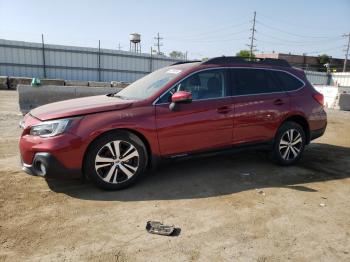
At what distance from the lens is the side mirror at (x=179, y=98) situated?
442 centimetres

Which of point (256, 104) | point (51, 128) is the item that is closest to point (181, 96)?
point (256, 104)

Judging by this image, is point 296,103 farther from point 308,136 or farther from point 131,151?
point 131,151

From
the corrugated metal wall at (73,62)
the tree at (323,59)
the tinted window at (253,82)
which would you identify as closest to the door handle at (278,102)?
the tinted window at (253,82)

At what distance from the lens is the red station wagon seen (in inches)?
159

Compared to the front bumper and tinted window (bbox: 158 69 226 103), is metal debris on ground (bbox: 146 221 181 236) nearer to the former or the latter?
the front bumper

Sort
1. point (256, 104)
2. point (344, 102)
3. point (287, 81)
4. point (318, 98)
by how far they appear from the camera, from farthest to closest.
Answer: point (344, 102), point (318, 98), point (287, 81), point (256, 104)

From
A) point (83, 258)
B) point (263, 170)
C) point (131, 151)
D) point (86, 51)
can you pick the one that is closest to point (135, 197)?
point (131, 151)

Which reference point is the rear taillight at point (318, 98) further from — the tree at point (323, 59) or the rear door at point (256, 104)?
the tree at point (323, 59)

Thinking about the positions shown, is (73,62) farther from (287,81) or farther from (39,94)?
(287,81)

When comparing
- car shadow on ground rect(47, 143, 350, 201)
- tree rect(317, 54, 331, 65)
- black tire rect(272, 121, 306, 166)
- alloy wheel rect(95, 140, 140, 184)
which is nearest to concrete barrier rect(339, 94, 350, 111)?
car shadow on ground rect(47, 143, 350, 201)

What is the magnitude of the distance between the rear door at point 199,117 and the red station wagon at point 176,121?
0.01 meters

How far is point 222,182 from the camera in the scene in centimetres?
484

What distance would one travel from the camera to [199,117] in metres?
Result: 4.71

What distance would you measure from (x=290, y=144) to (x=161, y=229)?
3.25 metres
